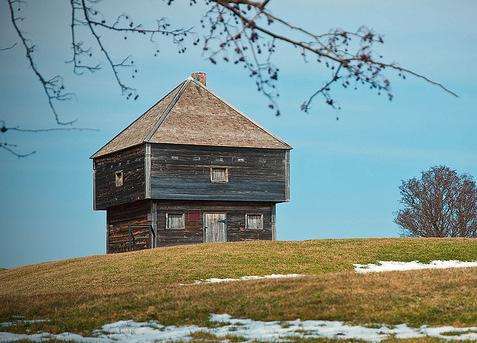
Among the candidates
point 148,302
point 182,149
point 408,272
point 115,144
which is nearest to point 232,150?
point 182,149

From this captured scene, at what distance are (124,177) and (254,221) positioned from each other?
8.15 metres

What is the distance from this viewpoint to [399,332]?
653 inches

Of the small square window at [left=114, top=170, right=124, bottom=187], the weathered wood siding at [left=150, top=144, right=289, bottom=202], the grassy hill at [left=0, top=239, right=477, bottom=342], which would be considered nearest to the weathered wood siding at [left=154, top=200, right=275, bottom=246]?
the weathered wood siding at [left=150, top=144, right=289, bottom=202]

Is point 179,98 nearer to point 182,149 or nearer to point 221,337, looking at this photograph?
point 182,149

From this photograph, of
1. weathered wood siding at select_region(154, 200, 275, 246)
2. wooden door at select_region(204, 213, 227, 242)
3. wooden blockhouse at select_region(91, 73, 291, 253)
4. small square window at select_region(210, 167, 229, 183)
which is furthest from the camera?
wooden door at select_region(204, 213, 227, 242)

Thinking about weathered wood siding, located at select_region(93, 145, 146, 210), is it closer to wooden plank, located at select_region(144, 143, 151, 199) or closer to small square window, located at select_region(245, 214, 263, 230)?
wooden plank, located at select_region(144, 143, 151, 199)

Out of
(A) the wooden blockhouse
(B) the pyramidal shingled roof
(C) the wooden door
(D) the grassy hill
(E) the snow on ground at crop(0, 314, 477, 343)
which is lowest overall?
(E) the snow on ground at crop(0, 314, 477, 343)

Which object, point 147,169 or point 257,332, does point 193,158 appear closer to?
point 147,169

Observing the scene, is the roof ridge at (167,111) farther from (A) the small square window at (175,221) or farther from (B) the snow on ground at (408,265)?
(B) the snow on ground at (408,265)

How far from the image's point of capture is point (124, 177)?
51500 millimetres

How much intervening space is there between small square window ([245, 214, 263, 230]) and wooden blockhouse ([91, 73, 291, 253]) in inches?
2.3

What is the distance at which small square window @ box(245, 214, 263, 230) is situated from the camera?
51.8m

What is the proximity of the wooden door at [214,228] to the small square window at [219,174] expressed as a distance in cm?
210

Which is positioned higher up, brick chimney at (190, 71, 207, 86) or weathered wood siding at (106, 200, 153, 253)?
brick chimney at (190, 71, 207, 86)
